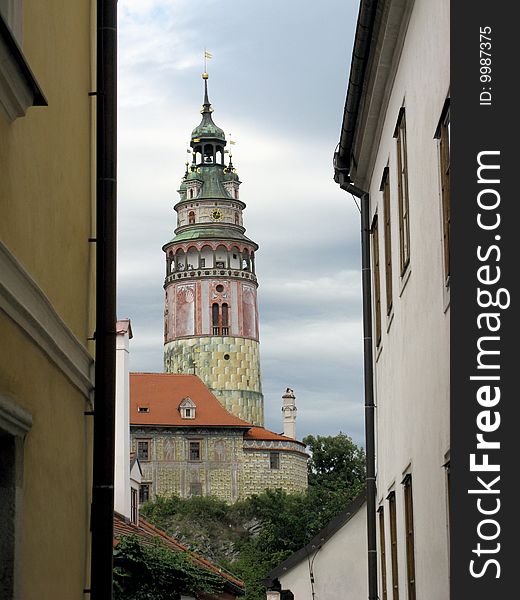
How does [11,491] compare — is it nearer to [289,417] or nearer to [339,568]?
[339,568]

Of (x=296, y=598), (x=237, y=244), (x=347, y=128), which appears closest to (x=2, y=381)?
(x=347, y=128)

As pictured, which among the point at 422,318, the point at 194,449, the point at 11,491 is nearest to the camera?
the point at 11,491

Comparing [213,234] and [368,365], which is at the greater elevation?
[213,234]

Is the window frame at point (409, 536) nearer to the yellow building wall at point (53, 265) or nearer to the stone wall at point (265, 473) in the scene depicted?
the yellow building wall at point (53, 265)

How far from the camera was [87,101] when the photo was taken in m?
9.93

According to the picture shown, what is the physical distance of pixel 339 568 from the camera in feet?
71.0

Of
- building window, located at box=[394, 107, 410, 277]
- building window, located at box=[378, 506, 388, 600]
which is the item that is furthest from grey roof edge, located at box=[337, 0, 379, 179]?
building window, located at box=[378, 506, 388, 600]

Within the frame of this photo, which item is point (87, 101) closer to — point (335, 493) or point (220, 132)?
point (335, 493)

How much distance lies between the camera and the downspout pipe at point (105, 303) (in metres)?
8.60

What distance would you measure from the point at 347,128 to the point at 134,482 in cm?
1234

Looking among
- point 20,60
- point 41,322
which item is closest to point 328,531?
point 41,322

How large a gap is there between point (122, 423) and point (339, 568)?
3837 millimetres

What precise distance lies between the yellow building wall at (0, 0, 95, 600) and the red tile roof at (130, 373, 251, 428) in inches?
3498

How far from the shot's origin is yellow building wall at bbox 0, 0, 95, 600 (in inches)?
285
